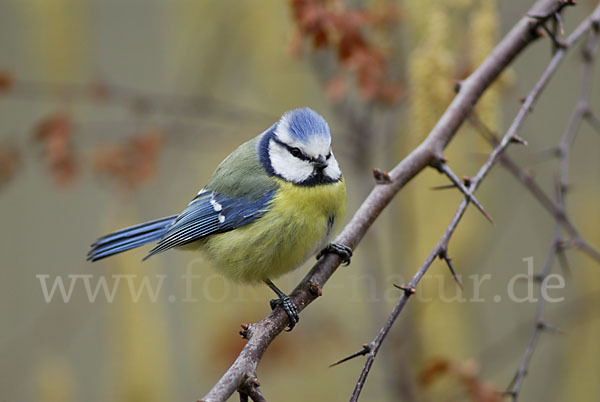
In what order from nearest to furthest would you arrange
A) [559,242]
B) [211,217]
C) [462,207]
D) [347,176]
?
[462,207] < [559,242] < [211,217] < [347,176]

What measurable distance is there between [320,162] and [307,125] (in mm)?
119

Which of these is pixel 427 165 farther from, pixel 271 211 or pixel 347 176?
pixel 347 176

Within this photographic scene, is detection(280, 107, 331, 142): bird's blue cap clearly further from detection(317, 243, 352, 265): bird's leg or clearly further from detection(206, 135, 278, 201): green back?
detection(317, 243, 352, 265): bird's leg

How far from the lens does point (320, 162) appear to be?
6.35ft

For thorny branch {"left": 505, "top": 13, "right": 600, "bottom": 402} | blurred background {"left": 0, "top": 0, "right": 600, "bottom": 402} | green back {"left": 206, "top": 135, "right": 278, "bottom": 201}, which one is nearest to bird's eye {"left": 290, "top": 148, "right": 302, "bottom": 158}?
green back {"left": 206, "top": 135, "right": 278, "bottom": 201}

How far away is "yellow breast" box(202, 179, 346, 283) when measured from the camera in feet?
6.23

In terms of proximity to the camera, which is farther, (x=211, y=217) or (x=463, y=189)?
(x=211, y=217)

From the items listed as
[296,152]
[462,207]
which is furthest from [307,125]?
[462,207]

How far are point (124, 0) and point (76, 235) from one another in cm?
156

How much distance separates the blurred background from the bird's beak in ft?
1.18

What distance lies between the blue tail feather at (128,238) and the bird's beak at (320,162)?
628 millimetres

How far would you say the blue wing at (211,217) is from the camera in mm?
1991

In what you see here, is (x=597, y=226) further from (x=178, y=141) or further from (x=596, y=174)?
(x=178, y=141)

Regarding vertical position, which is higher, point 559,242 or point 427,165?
point 427,165
